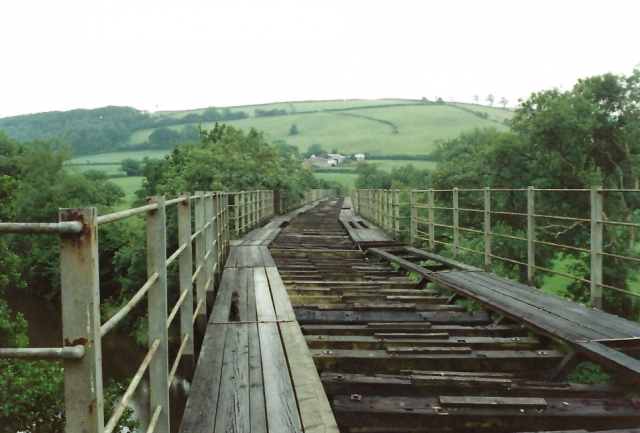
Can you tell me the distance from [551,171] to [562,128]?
175 cm

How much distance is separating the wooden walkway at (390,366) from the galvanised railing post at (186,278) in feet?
0.55

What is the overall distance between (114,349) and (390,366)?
25788 mm

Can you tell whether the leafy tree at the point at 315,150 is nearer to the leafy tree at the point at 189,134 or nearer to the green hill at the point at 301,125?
the green hill at the point at 301,125

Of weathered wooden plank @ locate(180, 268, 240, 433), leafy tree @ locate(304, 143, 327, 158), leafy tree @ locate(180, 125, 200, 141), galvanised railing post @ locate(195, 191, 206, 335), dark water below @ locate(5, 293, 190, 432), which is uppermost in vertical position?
leafy tree @ locate(180, 125, 200, 141)

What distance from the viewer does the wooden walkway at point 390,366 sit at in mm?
2744

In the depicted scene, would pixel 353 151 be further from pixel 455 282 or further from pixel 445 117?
pixel 455 282

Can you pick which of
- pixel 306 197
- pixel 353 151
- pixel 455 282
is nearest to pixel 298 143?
pixel 353 151

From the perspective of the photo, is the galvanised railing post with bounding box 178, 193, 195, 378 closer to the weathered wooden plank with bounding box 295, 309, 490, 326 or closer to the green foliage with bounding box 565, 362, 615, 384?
the weathered wooden plank with bounding box 295, 309, 490, 326

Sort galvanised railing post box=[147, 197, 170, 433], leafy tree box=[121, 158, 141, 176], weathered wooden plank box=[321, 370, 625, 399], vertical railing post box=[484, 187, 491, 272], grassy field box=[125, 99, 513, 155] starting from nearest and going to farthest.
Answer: galvanised railing post box=[147, 197, 170, 433] → weathered wooden plank box=[321, 370, 625, 399] → vertical railing post box=[484, 187, 491, 272] → leafy tree box=[121, 158, 141, 176] → grassy field box=[125, 99, 513, 155]

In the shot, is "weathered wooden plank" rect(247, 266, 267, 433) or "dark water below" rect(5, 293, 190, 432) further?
"dark water below" rect(5, 293, 190, 432)

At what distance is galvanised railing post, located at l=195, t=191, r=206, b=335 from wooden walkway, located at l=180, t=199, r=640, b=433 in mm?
197

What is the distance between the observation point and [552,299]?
5.08 metres

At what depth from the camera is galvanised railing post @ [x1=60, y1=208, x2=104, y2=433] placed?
1413mm

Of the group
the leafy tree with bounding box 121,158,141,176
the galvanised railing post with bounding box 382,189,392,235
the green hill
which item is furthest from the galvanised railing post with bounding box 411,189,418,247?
the leafy tree with bounding box 121,158,141,176
